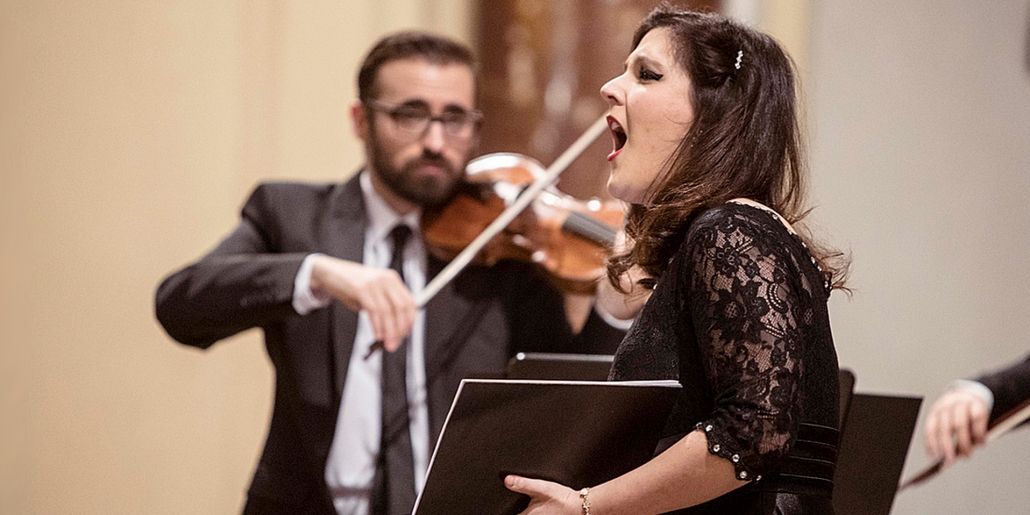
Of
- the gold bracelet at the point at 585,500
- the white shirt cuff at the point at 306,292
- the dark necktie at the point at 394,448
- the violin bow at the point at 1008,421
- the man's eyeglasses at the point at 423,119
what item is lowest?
the dark necktie at the point at 394,448

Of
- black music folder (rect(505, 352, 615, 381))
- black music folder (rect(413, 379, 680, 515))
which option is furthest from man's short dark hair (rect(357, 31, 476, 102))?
black music folder (rect(413, 379, 680, 515))

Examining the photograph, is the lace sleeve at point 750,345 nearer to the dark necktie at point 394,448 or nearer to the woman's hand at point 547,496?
the woman's hand at point 547,496

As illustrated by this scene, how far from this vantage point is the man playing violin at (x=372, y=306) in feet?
6.63

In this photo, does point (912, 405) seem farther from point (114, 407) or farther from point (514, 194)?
point (114, 407)

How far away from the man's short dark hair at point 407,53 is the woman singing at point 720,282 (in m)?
1.14

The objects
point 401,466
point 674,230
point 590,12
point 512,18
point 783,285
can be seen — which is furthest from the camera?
point 512,18

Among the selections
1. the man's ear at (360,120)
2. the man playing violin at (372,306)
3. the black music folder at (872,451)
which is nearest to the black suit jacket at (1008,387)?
the black music folder at (872,451)

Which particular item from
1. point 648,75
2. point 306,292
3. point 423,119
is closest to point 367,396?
point 306,292

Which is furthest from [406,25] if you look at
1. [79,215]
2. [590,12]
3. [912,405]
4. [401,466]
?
[912,405]

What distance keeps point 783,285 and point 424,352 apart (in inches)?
51.0

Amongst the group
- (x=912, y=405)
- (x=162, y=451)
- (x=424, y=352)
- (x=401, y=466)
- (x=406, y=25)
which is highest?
(x=406, y=25)

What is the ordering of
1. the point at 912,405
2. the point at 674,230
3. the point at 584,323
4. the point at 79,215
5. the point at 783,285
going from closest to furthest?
the point at 783,285, the point at 674,230, the point at 912,405, the point at 584,323, the point at 79,215

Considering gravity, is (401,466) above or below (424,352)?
below

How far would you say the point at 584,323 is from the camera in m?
2.20
